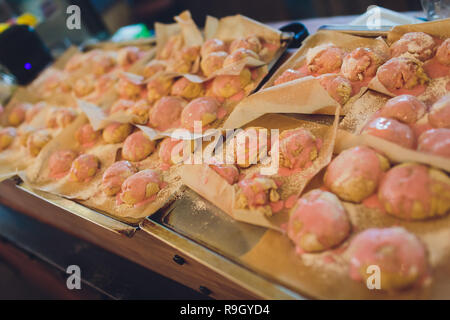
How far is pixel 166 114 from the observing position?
2207 mm

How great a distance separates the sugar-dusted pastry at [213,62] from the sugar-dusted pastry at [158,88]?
32 centimetres

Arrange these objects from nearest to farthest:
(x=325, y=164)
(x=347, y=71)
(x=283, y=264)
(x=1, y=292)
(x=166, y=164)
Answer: (x=283, y=264) → (x=325, y=164) → (x=347, y=71) → (x=166, y=164) → (x=1, y=292)

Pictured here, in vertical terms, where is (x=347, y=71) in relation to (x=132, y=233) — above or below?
above

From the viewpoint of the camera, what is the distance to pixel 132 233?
5.12 feet

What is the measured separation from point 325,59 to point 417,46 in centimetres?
50

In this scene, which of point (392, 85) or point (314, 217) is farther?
point (392, 85)

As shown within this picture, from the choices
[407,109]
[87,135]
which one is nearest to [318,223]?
[407,109]

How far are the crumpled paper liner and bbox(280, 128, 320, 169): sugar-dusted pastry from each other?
0.03 m

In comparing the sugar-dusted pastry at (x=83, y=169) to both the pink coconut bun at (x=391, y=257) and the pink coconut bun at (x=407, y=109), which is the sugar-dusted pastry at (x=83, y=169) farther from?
the pink coconut bun at (x=407, y=109)

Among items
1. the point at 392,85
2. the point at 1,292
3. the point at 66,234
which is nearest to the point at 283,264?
Answer: the point at 392,85

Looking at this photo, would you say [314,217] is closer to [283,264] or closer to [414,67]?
[283,264]

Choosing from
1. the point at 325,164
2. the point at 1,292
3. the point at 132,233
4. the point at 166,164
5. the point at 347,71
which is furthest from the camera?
the point at 1,292
